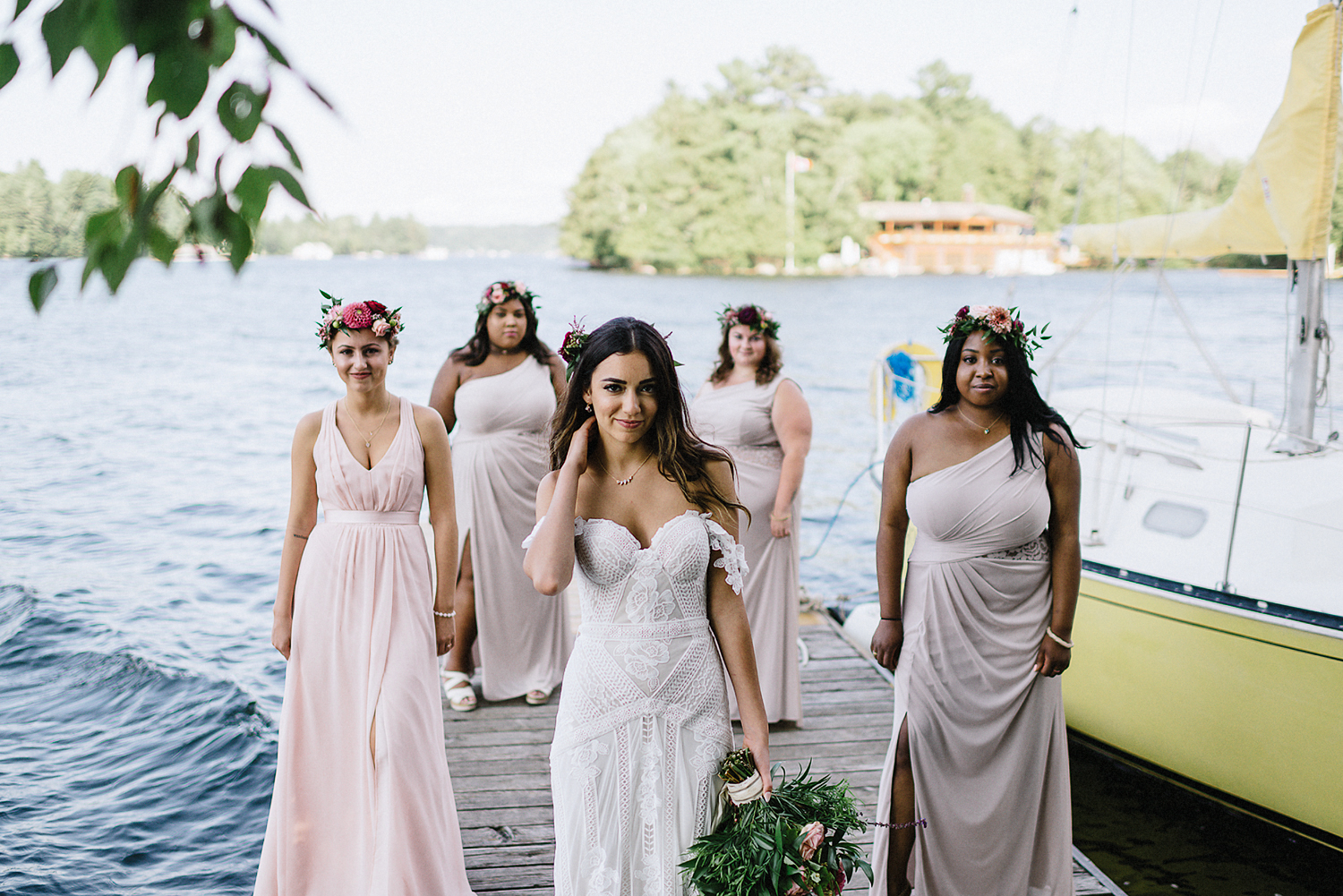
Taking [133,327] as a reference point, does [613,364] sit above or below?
above

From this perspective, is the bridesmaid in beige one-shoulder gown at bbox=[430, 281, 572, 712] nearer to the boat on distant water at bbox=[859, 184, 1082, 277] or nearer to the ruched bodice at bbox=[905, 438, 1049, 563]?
the ruched bodice at bbox=[905, 438, 1049, 563]

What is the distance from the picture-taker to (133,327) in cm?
5231

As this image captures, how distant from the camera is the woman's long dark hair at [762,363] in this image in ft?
18.2

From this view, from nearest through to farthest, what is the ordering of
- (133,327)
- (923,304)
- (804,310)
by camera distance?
(133,327)
(804,310)
(923,304)

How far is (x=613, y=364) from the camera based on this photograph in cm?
271

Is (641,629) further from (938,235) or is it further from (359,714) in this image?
(938,235)

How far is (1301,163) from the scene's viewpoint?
598 centimetres

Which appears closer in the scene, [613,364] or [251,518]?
[613,364]

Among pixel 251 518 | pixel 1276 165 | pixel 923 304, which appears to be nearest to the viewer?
pixel 1276 165

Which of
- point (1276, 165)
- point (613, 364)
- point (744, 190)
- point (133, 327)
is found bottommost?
point (133, 327)

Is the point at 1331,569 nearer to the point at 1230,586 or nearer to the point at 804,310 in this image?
the point at 1230,586

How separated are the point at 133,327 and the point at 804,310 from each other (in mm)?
35789

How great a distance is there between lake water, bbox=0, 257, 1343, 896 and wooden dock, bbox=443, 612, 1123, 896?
53.8 inches

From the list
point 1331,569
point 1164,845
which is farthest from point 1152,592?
point 1164,845
